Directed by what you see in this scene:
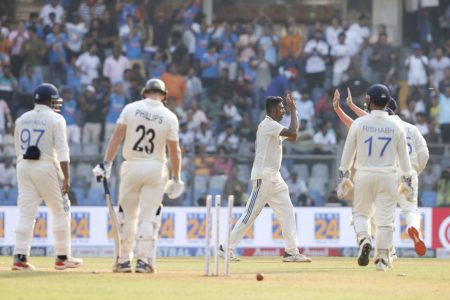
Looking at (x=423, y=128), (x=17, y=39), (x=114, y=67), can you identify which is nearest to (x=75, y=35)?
(x=17, y=39)

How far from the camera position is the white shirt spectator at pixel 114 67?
104 ft

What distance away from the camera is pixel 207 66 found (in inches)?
1270

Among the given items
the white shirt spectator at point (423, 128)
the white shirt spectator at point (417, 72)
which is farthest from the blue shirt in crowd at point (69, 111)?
the white shirt spectator at point (417, 72)

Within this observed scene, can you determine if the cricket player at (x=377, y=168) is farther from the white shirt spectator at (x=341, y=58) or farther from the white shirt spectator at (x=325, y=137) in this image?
the white shirt spectator at (x=341, y=58)

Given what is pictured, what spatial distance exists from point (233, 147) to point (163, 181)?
12040 millimetres

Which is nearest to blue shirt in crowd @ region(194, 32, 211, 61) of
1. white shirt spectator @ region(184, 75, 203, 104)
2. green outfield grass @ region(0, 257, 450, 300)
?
white shirt spectator @ region(184, 75, 203, 104)

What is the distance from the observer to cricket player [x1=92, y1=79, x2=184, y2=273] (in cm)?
1548

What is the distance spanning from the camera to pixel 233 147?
90.8ft

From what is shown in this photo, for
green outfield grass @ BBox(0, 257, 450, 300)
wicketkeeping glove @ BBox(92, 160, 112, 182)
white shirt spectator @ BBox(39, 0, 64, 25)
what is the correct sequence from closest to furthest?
green outfield grass @ BBox(0, 257, 450, 300) < wicketkeeping glove @ BBox(92, 160, 112, 182) < white shirt spectator @ BBox(39, 0, 64, 25)

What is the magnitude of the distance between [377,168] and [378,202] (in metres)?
0.43

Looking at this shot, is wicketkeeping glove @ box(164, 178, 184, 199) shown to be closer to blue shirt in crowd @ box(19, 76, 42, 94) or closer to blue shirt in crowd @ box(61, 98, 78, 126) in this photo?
blue shirt in crowd @ box(61, 98, 78, 126)

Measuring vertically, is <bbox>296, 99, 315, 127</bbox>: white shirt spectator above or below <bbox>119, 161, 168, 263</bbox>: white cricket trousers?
above

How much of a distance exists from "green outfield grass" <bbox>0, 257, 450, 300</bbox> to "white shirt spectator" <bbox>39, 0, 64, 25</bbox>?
15729mm

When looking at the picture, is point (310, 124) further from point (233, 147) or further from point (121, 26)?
point (121, 26)
